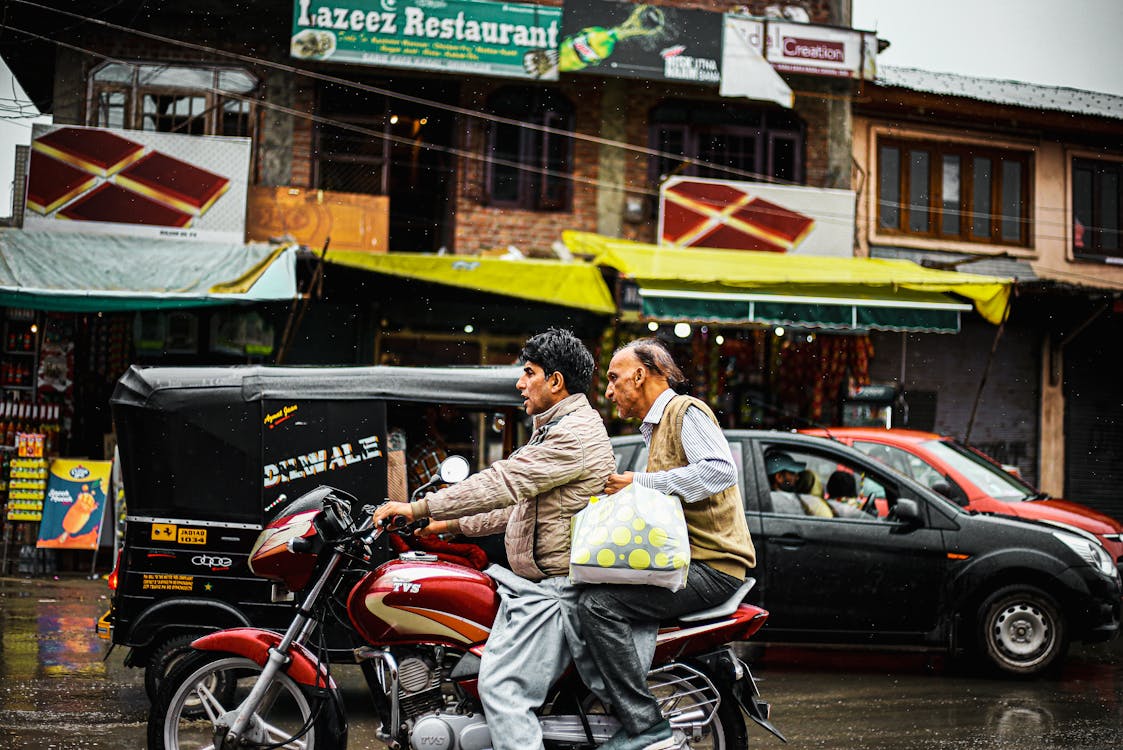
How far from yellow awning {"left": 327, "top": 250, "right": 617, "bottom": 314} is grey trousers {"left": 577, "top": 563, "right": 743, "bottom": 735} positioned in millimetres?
9408

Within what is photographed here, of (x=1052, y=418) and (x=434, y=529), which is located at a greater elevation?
(x=1052, y=418)

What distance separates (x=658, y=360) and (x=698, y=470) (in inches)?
21.6

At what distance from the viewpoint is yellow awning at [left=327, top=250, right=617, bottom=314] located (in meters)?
13.5

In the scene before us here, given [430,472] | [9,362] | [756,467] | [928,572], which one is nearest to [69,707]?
[430,472]

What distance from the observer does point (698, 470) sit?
4.45 metres

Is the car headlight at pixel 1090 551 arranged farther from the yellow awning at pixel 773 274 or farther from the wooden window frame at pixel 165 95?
the wooden window frame at pixel 165 95

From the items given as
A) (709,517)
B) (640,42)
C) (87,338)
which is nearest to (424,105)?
(640,42)

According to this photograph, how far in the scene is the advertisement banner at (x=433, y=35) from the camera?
15.2 metres

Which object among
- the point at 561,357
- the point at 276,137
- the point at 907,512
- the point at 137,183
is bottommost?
the point at 907,512

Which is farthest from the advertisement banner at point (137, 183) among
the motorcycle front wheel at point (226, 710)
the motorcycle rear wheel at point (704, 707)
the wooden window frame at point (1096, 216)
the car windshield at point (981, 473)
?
the wooden window frame at point (1096, 216)

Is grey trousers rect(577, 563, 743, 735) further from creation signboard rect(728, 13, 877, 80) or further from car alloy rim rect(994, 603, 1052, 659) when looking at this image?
creation signboard rect(728, 13, 877, 80)

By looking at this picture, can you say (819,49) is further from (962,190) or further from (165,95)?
(165,95)

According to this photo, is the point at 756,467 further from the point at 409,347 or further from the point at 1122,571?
the point at 409,347

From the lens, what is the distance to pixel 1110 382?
19531 mm
